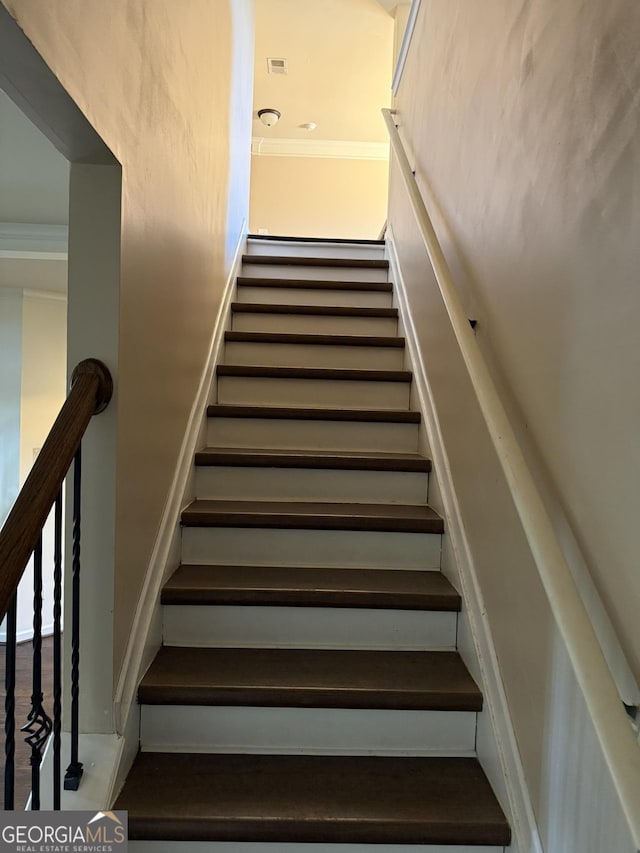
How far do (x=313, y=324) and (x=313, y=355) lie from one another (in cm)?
25

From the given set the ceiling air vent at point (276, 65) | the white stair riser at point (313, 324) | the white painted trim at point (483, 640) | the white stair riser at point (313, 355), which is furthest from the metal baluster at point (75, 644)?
the ceiling air vent at point (276, 65)

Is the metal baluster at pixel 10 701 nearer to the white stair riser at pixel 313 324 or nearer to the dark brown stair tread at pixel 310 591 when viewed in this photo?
the dark brown stair tread at pixel 310 591

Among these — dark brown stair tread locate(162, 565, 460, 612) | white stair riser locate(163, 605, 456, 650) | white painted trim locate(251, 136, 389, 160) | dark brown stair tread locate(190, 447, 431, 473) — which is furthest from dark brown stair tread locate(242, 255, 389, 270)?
white painted trim locate(251, 136, 389, 160)

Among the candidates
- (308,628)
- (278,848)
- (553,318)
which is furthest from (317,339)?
(278,848)

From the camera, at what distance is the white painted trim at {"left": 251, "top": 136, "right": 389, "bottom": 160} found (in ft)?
A: 18.6

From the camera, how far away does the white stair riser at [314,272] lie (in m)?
3.07

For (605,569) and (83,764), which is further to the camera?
(83,764)

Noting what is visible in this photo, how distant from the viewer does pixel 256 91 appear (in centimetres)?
485

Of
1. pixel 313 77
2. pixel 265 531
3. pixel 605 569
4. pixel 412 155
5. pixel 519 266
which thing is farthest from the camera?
pixel 313 77

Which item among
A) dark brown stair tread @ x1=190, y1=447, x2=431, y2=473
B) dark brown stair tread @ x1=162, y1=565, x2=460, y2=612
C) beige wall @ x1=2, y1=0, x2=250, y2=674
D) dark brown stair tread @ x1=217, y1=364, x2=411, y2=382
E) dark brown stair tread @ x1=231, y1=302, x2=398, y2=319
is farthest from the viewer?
dark brown stair tread @ x1=231, y1=302, x2=398, y2=319

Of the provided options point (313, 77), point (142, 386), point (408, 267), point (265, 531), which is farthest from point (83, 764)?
point (313, 77)

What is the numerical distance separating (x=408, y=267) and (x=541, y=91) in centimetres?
146

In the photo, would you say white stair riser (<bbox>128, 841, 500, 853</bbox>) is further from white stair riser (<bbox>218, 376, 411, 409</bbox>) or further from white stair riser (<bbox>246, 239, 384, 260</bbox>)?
white stair riser (<bbox>246, 239, 384, 260</bbox>)

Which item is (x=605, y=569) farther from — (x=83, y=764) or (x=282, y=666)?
(x=83, y=764)
